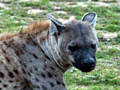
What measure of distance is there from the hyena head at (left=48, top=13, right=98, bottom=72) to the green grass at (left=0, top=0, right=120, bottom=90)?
1.24 meters

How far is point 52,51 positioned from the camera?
472 cm

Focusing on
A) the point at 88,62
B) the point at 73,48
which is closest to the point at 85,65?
the point at 88,62

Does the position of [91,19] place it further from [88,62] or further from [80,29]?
[88,62]

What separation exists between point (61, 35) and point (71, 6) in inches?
214

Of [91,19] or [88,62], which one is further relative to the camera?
[91,19]

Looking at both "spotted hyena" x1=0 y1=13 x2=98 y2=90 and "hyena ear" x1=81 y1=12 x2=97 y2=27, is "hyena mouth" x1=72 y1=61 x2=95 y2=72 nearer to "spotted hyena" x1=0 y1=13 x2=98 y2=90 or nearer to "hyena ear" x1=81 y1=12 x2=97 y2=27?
"spotted hyena" x1=0 y1=13 x2=98 y2=90

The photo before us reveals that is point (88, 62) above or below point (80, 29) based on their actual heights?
below

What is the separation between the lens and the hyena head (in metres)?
4.36

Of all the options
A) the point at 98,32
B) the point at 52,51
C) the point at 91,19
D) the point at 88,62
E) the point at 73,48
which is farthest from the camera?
the point at 98,32

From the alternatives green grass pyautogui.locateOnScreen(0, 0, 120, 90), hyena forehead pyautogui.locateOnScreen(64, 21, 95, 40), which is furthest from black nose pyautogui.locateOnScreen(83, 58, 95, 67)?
green grass pyautogui.locateOnScreen(0, 0, 120, 90)

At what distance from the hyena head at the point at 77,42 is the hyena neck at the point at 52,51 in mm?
92

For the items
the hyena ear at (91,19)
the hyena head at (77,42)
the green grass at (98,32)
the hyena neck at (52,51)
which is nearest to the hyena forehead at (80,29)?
the hyena head at (77,42)

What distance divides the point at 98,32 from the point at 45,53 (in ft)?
11.7

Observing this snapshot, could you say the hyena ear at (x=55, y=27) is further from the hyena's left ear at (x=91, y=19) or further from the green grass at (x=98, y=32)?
the green grass at (x=98, y=32)
